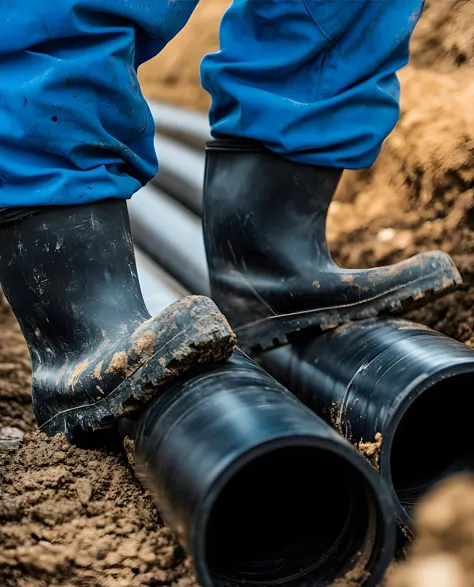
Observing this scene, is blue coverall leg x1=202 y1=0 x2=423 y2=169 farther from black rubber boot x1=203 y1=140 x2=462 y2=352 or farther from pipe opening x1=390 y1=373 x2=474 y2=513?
pipe opening x1=390 y1=373 x2=474 y2=513

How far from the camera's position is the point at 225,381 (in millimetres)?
822

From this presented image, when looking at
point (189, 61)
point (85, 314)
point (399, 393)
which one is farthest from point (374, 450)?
point (189, 61)

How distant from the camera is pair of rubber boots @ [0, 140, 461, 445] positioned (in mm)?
845

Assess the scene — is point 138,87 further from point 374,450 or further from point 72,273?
point 374,450

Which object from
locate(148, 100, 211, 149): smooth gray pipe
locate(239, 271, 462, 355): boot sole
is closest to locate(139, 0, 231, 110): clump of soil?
locate(148, 100, 211, 149): smooth gray pipe

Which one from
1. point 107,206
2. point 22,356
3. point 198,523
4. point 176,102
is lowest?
point 22,356

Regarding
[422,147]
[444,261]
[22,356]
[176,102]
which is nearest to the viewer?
[444,261]

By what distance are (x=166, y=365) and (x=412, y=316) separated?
75 cm

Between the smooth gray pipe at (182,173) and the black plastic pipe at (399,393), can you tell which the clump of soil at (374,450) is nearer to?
the black plastic pipe at (399,393)

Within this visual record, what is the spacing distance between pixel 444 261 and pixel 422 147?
23.8 inches

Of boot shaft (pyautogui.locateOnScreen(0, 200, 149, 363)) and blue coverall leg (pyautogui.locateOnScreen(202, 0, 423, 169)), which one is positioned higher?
blue coverall leg (pyautogui.locateOnScreen(202, 0, 423, 169))

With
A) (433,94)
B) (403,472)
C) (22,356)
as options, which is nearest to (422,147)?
(433,94)

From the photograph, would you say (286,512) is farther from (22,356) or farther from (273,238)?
(22,356)

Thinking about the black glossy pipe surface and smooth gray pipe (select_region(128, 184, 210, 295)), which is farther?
smooth gray pipe (select_region(128, 184, 210, 295))
